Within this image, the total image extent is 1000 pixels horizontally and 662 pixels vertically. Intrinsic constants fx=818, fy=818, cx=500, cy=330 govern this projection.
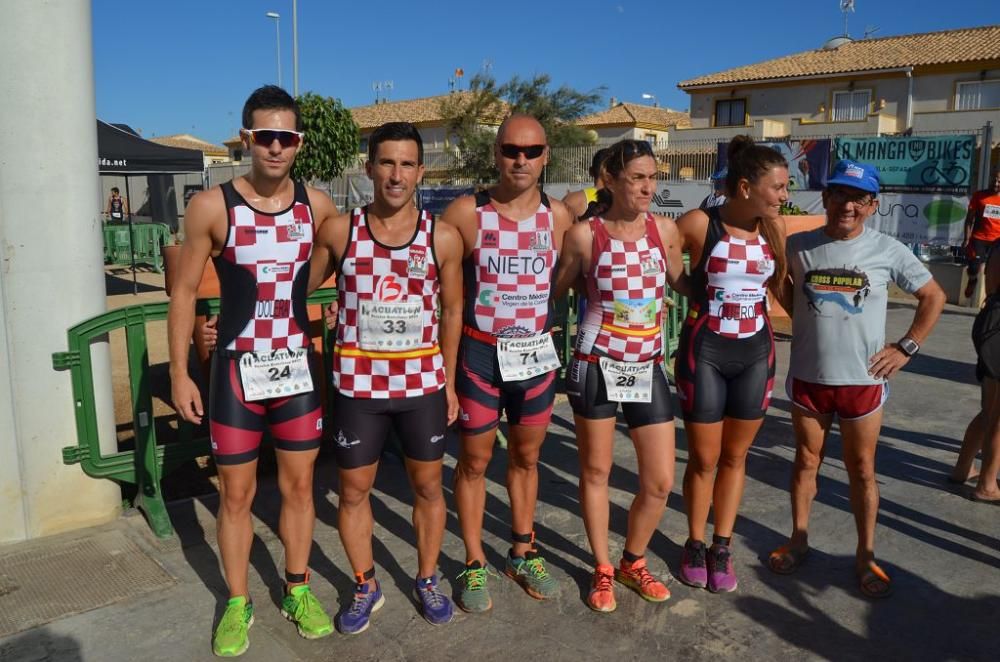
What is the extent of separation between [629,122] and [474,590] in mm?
47250

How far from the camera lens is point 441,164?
3697 cm

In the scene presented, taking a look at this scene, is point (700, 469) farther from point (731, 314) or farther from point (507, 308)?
point (507, 308)

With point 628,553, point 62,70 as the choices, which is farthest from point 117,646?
point 62,70

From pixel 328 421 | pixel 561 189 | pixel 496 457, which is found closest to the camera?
pixel 328 421

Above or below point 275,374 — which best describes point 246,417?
below

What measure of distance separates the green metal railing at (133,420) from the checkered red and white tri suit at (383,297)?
1.23 metres

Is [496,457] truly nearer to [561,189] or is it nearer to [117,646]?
[117,646]

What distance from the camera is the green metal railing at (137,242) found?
55.6 feet

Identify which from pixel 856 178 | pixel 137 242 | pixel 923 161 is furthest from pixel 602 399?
pixel 137 242

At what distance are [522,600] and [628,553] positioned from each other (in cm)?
48

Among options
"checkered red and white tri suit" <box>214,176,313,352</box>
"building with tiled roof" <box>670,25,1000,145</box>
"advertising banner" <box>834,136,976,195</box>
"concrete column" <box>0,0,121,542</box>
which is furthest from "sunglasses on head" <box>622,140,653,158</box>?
"building with tiled roof" <box>670,25,1000,145</box>

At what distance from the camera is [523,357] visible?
312cm

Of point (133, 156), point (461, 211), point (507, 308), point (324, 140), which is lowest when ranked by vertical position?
point (507, 308)

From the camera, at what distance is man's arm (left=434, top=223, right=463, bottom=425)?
296 cm
